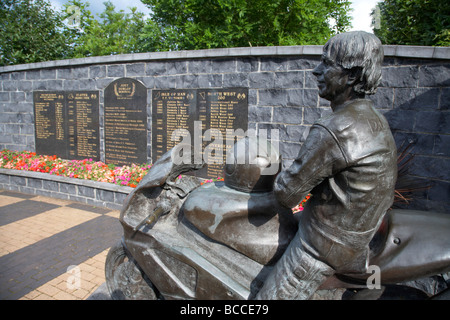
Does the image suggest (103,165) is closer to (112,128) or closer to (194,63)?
(112,128)

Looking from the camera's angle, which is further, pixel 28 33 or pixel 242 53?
pixel 28 33

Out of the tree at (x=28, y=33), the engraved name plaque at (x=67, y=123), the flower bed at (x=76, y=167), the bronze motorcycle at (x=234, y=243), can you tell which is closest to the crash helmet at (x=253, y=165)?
the bronze motorcycle at (x=234, y=243)

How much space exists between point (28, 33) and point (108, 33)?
12046 mm

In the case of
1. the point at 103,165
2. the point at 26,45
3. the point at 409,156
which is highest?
the point at 26,45

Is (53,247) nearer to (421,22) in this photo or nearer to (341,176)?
(341,176)

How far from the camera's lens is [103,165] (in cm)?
677

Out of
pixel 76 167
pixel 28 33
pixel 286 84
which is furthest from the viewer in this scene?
pixel 28 33

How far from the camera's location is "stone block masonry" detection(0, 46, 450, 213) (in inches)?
156

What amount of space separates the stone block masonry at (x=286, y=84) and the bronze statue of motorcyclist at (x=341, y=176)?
324cm

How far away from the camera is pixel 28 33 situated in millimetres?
A: 11500

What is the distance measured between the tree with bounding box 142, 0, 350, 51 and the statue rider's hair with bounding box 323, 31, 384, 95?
376 inches

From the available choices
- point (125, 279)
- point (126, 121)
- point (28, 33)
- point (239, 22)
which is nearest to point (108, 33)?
point (28, 33)
